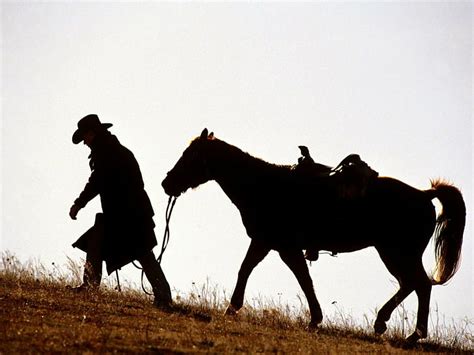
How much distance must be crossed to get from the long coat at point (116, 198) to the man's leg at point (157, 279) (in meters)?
0.16

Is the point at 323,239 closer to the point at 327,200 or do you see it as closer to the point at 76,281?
the point at 327,200

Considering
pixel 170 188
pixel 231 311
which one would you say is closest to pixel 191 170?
pixel 170 188

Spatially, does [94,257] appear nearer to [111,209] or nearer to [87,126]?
[111,209]

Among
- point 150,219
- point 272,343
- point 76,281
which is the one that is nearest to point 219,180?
point 150,219

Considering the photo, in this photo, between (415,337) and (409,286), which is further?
(409,286)

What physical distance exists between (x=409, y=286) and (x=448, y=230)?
1.02 meters

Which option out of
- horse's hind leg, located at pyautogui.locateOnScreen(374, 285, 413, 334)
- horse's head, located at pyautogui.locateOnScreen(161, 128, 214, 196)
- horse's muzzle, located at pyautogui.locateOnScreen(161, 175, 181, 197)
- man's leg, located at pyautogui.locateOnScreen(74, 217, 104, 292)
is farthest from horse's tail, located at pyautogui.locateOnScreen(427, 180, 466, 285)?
man's leg, located at pyautogui.locateOnScreen(74, 217, 104, 292)

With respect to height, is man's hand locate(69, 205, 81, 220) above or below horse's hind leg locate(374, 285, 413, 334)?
above

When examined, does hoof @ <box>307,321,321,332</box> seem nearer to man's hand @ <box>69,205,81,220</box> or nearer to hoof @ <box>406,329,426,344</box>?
hoof @ <box>406,329,426,344</box>

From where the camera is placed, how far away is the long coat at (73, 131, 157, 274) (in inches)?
434

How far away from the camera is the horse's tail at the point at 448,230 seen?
1078 centimetres

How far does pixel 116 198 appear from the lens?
11.1 m

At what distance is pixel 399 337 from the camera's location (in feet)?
33.3

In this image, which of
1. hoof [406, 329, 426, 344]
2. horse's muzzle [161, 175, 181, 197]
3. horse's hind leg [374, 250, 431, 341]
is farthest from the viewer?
horse's muzzle [161, 175, 181, 197]
